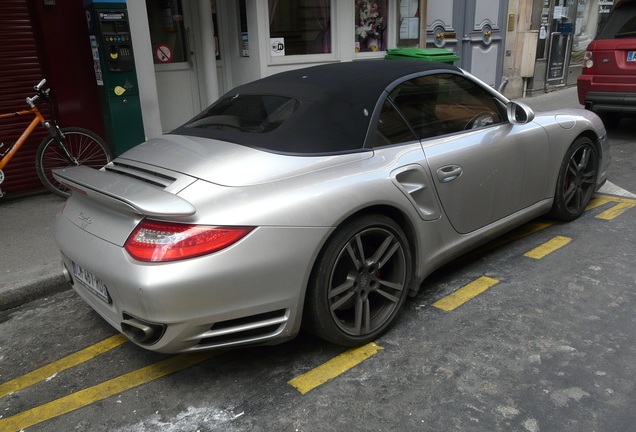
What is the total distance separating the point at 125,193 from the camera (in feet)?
8.11

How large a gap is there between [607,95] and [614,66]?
0.39m

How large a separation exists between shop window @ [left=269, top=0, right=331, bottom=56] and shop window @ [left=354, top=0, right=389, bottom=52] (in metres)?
0.66

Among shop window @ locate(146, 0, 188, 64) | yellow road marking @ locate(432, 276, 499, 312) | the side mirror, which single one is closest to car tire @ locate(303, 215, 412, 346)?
yellow road marking @ locate(432, 276, 499, 312)

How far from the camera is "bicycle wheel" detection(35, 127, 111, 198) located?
562 centimetres

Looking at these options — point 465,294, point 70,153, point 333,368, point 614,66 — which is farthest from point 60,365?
point 614,66

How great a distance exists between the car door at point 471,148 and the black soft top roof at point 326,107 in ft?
0.53

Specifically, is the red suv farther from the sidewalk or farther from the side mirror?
the sidewalk

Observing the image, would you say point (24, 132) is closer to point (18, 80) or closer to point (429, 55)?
point (18, 80)

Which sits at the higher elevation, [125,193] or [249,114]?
[249,114]

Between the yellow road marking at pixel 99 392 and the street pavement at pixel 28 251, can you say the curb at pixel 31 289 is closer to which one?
the street pavement at pixel 28 251

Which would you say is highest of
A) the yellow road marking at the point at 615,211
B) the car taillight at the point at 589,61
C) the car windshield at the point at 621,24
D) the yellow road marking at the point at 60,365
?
the car windshield at the point at 621,24

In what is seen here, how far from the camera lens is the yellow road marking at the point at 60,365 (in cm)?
282

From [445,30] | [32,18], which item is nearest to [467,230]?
[32,18]

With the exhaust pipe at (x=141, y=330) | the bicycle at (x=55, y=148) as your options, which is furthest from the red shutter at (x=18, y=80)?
the exhaust pipe at (x=141, y=330)
